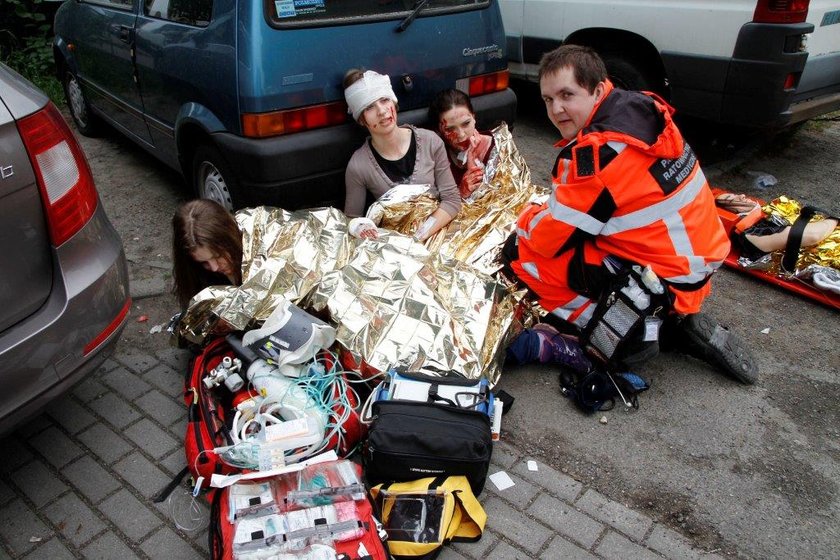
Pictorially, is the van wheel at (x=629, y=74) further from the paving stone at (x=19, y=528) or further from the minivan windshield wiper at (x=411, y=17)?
the paving stone at (x=19, y=528)

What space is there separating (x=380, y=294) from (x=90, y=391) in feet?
4.60

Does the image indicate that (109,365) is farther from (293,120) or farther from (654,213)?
(654,213)

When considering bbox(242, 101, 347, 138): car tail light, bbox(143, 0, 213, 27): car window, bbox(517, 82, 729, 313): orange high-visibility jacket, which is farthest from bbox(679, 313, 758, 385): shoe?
bbox(143, 0, 213, 27): car window

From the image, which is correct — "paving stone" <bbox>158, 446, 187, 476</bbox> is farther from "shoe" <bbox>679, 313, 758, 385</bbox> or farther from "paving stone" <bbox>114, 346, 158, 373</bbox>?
"shoe" <bbox>679, 313, 758, 385</bbox>

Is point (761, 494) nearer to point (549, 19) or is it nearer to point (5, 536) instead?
point (5, 536)

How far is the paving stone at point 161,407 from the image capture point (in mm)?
2848

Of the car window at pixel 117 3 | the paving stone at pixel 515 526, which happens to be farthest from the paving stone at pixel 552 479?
the car window at pixel 117 3

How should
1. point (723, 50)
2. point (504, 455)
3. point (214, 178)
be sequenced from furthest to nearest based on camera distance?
point (723, 50) < point (214, 178) < point (504, 455)

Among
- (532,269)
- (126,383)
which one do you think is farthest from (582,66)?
(126,383)

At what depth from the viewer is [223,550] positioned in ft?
6.87

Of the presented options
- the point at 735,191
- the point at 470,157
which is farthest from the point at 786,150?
the point at 470,157

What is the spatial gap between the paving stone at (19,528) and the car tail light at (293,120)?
1917mm

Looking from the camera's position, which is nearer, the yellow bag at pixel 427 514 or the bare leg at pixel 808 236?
the yellow bag at pixel 427 514

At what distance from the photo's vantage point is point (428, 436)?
2328 millimetres
